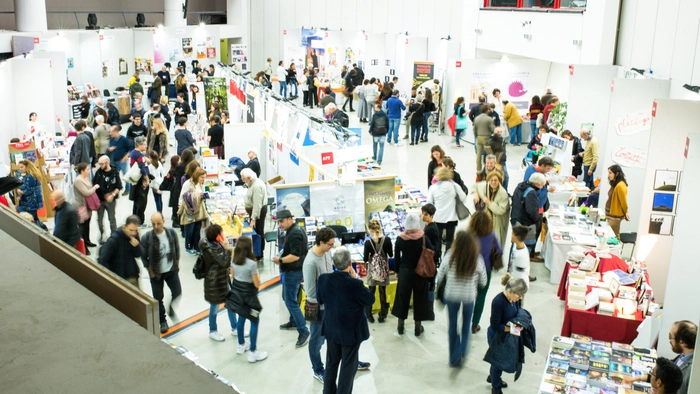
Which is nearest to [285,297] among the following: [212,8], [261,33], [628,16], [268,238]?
[268,238]

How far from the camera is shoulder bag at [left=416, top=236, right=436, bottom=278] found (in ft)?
21.5

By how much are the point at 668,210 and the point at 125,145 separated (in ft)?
25.6

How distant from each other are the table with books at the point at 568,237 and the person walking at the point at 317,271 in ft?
11.0

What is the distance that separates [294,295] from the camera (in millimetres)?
6629

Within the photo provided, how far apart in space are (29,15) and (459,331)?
15.6 meters

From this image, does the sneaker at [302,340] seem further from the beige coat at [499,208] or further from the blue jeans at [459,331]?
the beige coat at [499,208]

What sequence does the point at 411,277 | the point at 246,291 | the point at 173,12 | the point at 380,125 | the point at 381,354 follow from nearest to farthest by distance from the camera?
the point at 246,291
the point at 381,354
the point at 411,277
the point at 380,125
the point at 173,12

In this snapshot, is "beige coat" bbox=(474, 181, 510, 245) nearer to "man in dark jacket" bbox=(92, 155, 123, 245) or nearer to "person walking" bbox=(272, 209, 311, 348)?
"person walking" bbox=(272, 209, 311, 348)

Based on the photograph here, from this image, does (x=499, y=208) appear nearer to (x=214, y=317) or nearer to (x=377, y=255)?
(x=377, y=255)

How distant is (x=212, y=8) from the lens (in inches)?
1115

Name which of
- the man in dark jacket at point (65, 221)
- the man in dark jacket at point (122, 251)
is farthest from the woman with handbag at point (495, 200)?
the man in dark jacket at point (65, 221)

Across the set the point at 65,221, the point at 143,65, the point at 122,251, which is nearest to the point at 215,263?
the point at 122,251

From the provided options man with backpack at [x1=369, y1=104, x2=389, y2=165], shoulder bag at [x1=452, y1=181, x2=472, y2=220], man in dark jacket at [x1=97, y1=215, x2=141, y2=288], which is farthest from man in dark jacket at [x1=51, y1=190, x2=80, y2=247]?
man with backpack at [x1=369, y1=104, x2=389, y2=165]

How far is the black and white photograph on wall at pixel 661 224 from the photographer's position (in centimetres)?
765
